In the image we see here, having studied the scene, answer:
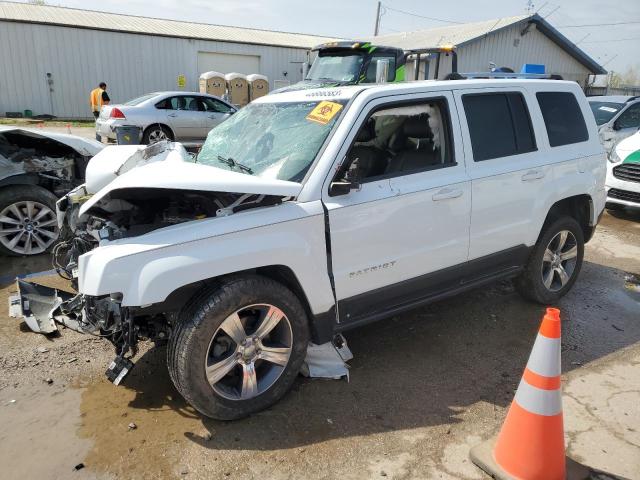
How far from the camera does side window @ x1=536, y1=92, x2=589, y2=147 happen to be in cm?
432

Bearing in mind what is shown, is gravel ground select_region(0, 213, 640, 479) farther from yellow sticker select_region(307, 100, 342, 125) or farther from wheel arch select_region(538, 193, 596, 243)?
yellow sticker select_region(307, 100, 342, 125)

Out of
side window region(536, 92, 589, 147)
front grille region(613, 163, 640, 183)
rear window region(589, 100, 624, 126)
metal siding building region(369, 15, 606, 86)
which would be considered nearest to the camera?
side window region(536, 92, 589, 147)

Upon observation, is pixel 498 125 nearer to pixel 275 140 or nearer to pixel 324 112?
pixel 324 112

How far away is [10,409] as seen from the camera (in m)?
3.17

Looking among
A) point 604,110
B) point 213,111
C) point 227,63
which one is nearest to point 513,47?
point 227,63

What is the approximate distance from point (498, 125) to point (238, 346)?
2.60m

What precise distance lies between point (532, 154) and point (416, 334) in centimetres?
175

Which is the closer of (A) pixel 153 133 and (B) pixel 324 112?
(B) pixel 324 112

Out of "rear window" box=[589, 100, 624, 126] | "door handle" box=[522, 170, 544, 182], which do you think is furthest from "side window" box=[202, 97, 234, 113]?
"door handle" box=[522, 170, 544, 182]

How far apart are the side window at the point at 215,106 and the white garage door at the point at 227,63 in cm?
1309

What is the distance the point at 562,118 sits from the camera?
176 inches

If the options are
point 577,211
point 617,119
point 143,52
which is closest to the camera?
point 577,211

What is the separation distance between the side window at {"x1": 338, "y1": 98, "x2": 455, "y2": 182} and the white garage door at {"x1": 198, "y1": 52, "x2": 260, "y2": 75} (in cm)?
2448

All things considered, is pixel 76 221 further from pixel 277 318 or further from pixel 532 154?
pixel 532 154
